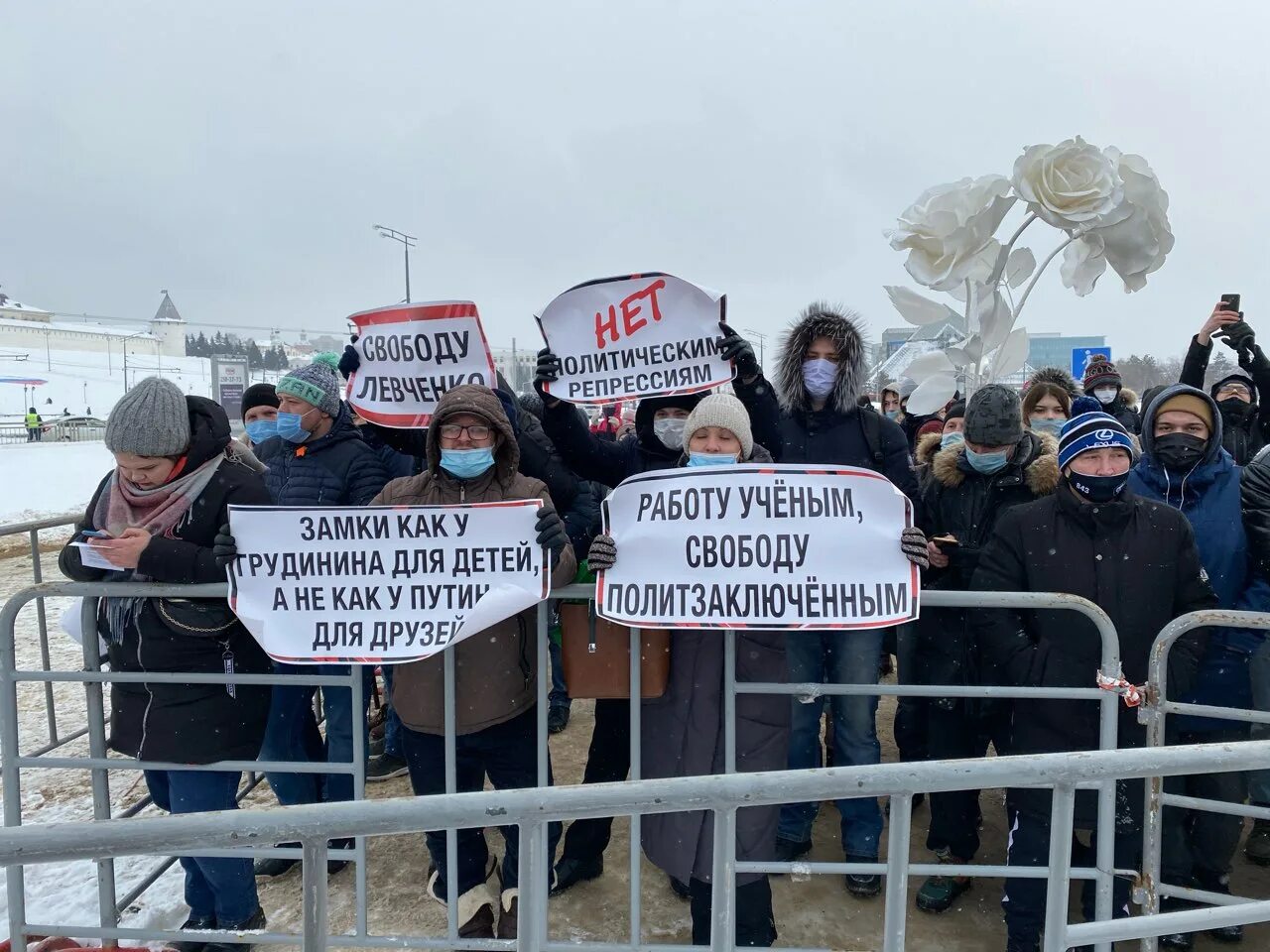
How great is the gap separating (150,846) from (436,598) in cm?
155

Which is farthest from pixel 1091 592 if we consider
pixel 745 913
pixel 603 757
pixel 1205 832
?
pixel 603 757

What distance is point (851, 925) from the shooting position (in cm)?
331

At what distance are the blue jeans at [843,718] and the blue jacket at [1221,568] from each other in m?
1.31

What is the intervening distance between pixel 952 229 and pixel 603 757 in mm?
3460

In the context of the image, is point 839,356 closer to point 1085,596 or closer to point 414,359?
point 1085,596

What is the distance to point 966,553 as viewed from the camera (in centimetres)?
348

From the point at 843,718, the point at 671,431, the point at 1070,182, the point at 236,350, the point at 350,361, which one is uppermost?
the point at 236,350

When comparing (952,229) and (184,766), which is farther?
(952,229)

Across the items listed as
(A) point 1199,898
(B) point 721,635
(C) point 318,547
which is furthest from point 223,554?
(A) point 1199,898

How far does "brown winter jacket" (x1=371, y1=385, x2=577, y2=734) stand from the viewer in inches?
117

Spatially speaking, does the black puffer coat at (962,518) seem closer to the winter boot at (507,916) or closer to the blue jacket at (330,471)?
the winter boot at (507,916)

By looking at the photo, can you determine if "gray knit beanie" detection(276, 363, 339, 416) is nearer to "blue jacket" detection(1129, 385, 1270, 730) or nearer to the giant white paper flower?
"blue jacket" detection(1129, 385, 1270, 730)

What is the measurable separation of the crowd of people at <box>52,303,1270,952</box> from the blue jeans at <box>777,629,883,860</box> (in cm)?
1

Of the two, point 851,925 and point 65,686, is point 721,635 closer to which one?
point 851,925
